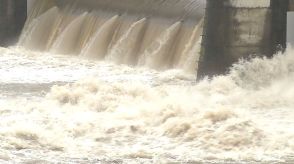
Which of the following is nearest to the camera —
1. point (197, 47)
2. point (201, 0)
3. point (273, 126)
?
point (273, 126)

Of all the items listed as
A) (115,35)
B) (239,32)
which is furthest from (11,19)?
(239,32)

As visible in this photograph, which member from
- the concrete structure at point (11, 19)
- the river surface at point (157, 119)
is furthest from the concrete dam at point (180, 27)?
the river surface at point (157, 119)

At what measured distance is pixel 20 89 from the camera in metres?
14.0

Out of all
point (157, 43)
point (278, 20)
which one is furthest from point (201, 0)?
point (278, 20)

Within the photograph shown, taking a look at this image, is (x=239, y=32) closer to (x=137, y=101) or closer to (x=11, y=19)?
(x=137, y=101)

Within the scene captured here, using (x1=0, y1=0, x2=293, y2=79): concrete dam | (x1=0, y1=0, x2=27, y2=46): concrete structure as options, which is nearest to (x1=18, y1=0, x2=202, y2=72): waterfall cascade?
(x1=0, y1=0, x2=293, y2=79): concrete dam

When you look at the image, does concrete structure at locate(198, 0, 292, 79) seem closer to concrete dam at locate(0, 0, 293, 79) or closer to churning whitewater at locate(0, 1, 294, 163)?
concrete dam at locate(0, 0, 293, 79)

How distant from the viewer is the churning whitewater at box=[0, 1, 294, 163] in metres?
8.76

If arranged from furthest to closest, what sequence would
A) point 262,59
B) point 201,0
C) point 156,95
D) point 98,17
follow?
1. point 98,17
2. point 201,0
3. point 262,59
4. point 156,95

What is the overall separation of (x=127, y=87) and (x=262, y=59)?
275 centimetres

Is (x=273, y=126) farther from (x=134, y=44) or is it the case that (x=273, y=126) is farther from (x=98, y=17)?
(x=98, y=17)

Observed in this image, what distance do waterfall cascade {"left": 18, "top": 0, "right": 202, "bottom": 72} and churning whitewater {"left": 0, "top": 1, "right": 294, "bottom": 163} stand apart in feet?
0.10

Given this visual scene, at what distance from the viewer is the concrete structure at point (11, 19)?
2233 centimetres

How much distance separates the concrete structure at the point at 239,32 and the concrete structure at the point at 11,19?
963 centimetres
